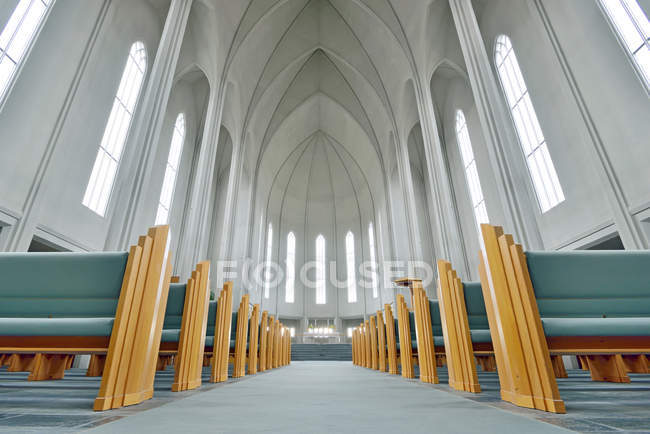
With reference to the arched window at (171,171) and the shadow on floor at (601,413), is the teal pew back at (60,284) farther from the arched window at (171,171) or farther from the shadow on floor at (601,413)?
the arched window at (171,171)

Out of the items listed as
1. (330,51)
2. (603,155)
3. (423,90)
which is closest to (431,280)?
(423,90)

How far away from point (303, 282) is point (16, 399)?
18.6 meters

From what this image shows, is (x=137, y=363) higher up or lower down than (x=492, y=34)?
lower down

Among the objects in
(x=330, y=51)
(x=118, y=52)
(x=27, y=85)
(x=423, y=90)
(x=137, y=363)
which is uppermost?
(x=330, y=51)

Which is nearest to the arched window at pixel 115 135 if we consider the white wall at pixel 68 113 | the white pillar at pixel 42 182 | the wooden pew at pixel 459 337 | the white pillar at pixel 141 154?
the white wall at pixel 68 113

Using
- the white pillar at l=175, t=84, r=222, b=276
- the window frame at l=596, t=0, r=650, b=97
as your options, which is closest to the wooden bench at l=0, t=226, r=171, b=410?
the white pillar at l=175, t=84, r=222, b=276

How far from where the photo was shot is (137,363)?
188 centimetres

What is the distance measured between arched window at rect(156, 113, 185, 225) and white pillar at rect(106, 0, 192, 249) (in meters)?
4.79

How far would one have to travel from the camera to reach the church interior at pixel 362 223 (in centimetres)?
173

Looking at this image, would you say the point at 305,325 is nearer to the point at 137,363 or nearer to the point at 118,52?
the point at 118,52

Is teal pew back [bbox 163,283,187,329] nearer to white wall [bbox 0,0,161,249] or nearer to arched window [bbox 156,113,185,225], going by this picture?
white wall [bbox 0,0,161,249]

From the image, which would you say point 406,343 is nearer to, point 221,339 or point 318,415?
point 221,339

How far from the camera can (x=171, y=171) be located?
11266 millimetres

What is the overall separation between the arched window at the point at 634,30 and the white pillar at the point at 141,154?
809 centimetres
